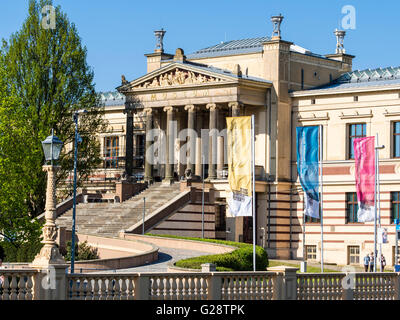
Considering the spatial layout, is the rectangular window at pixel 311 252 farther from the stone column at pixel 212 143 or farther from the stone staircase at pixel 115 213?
the stone staircase at pixel 115 213

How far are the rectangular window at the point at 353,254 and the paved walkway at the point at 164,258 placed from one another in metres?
16.6

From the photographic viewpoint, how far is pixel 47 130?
7938cm

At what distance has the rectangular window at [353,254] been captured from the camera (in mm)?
82000

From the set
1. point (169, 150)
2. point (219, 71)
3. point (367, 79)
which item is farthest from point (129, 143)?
point (367, 79)

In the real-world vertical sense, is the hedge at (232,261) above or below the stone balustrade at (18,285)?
below

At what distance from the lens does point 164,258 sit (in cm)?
6706

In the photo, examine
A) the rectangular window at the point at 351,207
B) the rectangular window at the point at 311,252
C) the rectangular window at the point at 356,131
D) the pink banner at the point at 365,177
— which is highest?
the rectangular window at the point at 356,131

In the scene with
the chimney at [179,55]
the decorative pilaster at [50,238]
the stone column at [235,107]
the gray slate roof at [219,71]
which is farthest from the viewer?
the chimney at [179,55]

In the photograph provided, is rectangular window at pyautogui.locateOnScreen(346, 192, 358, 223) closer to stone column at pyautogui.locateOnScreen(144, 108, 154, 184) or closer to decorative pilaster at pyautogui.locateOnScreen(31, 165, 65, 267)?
stone column at pyautogui.locateOnScreen(144, 108, 154, 184)

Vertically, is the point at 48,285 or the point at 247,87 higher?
the point at 247,87

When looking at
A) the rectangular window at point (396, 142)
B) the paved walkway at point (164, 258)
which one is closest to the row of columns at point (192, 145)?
the rectangular window at point (396, 142)

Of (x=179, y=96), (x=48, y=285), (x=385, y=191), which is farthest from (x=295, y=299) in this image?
(x=179, y=96)
